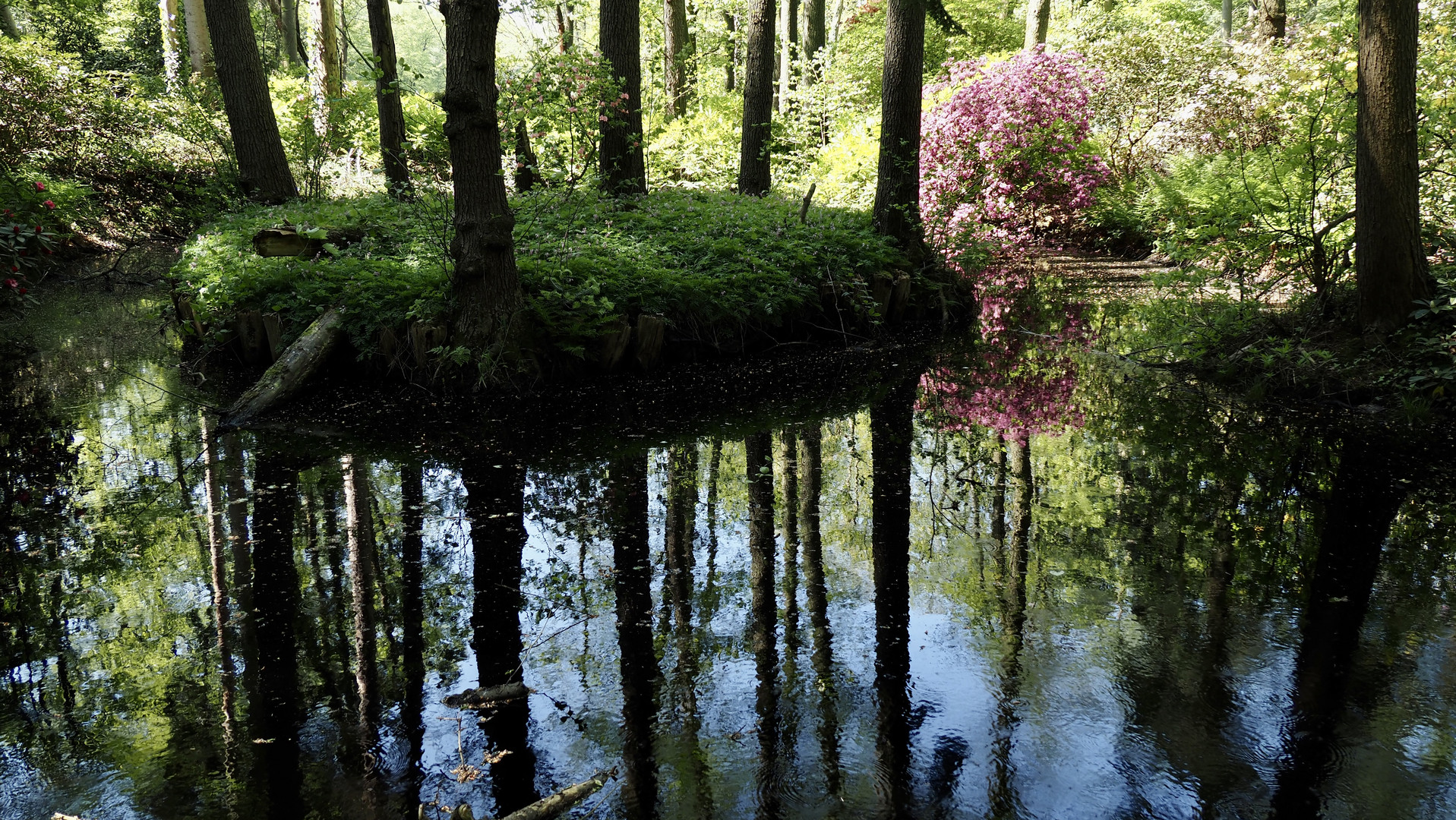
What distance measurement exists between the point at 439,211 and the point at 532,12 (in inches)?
250

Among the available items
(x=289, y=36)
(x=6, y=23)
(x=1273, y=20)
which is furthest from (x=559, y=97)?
(x=6, y=23)

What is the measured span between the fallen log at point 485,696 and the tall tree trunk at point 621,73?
8366mm

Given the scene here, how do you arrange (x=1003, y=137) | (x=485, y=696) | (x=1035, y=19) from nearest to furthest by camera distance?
(x=485, y=696), (x=1003, y=137), (x=1035, y=19)

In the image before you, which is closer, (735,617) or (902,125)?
(735,617)

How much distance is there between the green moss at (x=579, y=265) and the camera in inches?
300

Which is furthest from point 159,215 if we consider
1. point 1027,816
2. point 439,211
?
point 1027,816

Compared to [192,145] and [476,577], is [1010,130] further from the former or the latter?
[192,145]

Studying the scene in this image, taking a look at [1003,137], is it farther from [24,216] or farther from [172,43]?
[172,43]

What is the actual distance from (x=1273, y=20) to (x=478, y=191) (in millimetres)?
15793

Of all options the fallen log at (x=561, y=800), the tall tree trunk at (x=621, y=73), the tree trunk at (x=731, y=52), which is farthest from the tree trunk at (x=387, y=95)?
the tree trunk at (x=731, y=52)

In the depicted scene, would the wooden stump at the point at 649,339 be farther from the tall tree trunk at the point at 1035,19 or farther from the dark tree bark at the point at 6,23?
the dark tree bark at the point at 6,23

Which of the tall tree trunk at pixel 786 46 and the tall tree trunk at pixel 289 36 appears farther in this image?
the tall tree trunk at pixel 289 36

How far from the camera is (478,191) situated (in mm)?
6918

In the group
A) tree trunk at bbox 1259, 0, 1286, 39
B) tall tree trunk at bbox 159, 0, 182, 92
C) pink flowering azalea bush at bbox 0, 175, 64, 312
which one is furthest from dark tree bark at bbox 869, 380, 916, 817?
tall tree trunk at bbox 159, 0, 182, 92
